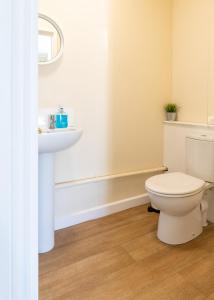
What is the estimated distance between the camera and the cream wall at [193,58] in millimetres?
2070

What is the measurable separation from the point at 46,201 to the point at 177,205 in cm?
91

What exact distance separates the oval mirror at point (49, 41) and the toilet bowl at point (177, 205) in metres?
1.21

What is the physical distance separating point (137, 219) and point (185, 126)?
39.7 inches

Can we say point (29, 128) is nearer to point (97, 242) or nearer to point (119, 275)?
point (119, 275)

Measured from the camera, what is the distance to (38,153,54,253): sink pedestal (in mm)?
1534

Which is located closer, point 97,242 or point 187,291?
point 187,291

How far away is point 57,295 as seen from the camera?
4.01 feet

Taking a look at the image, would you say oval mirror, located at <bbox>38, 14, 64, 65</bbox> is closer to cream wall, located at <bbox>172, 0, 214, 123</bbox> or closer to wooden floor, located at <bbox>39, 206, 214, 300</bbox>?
cream wall, located at <bbox>172, 0, 214, 123</bbox>

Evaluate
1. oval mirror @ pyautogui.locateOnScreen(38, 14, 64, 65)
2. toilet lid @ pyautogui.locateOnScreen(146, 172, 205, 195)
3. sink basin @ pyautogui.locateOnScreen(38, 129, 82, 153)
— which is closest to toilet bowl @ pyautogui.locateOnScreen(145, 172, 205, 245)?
toilet lid @ pyautogui.locateOnScreen(146, 172, 205, 195)

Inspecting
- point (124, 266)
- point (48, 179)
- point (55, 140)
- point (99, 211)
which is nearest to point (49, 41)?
point (55, 140)

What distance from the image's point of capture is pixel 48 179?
156 cm

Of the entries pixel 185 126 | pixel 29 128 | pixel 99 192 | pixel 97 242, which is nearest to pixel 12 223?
pixel 29 128

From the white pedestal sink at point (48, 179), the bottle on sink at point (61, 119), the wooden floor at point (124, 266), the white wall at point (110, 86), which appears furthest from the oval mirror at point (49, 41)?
the wooden floor at point (124, 266)

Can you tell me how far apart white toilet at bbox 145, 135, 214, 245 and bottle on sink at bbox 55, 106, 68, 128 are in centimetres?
79
